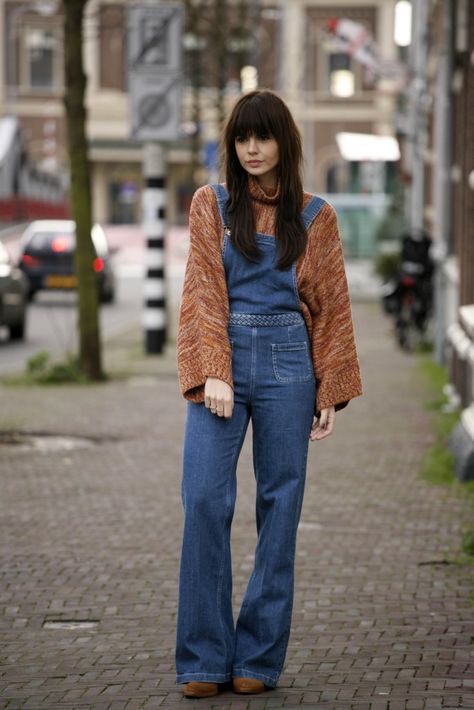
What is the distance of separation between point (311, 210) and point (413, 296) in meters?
14.5

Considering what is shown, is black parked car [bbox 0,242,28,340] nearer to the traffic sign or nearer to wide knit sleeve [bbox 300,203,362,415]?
the traffic sign

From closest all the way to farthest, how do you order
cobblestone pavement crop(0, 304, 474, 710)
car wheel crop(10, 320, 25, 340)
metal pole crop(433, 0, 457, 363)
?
1. cobblestone pavement crop(0, 304, 474, 710)
2. metal pole crop(433, 0, 457, 363)
3. car wheel crop(10, 320, 25, 340)

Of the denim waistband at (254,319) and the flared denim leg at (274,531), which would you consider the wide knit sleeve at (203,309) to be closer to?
the denim waistband at (254,319)

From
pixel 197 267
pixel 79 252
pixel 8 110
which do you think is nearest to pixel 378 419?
pixel 79 252

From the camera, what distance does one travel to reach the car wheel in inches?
901

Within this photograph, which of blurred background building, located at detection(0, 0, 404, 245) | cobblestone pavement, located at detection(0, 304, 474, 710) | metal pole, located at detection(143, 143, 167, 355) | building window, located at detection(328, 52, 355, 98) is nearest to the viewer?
cobblestone pavement, located at detection(0, 304, 474, 710)

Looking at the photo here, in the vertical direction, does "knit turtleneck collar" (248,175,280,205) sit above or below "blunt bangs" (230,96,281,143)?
below

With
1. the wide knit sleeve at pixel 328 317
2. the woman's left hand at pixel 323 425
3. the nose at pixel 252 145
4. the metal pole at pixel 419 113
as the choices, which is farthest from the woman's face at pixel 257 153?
the metal pole at pixel 419 113

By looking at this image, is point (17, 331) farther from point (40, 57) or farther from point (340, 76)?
point (340, 76)

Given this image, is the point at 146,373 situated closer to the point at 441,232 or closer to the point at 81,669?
the point at 441,232

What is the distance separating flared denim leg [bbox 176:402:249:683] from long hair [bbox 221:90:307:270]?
0.47 meters

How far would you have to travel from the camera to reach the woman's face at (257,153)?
16.0ft

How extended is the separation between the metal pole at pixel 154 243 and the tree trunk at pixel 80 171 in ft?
8.20

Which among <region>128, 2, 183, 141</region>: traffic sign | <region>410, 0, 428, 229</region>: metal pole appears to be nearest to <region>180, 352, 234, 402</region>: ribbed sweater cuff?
<region>128, 2, 183, 141</region>: traffic sign
